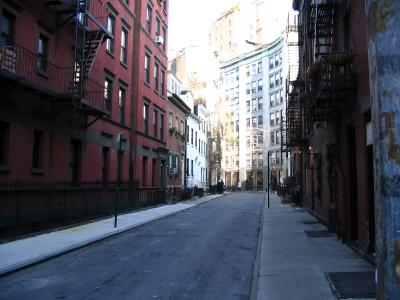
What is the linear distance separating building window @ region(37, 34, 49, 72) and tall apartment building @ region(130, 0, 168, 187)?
11469 millimetres

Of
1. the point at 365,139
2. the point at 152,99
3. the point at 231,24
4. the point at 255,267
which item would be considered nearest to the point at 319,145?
the point at 365,139

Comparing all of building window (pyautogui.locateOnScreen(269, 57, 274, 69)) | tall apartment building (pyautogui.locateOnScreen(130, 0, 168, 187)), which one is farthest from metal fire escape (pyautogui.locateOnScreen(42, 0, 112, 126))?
building window (pyautogui.locateOnScreen(269, 57, 274, 69))

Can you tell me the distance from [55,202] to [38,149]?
1931 mm

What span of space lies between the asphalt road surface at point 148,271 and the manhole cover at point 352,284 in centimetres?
140

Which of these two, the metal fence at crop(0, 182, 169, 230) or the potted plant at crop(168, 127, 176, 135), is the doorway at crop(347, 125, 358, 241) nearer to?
the metal fence at crop(0, 182, 169, 230)

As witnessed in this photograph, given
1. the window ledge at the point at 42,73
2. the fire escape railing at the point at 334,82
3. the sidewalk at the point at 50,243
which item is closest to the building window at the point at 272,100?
the sidewalk at the point at 50,243

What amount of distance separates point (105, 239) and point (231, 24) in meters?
93.8

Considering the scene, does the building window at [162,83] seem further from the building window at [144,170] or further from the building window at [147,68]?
the building window at [144,170]

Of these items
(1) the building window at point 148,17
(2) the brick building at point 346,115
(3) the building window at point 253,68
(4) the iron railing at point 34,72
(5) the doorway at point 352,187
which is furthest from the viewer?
(3) the building window at point 253,68

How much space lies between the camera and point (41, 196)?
51.5 ft

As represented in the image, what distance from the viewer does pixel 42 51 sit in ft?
57.4

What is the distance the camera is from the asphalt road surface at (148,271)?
25.7ft

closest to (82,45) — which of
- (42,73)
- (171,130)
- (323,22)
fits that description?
(42,73)

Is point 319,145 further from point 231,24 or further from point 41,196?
point 231,24
